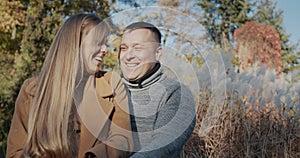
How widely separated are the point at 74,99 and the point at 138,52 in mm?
252

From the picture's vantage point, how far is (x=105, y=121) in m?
1.27

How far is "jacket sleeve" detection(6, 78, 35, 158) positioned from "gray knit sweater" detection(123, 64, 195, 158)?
0.33 m

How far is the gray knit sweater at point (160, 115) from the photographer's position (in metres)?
1.35

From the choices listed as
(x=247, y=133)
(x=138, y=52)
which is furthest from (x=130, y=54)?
(x=247, y=133)

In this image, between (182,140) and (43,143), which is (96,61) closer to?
(43,143)

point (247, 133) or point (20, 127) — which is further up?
point (20, 127)

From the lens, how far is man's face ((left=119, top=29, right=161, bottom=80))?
4.60 feet

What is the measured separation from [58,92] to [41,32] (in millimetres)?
6271

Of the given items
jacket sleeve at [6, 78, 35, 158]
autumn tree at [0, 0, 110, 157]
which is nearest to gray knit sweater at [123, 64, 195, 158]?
jacket sleeve at [6, 78, 35, 158]

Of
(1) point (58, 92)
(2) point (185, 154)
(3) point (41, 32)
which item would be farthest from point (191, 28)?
(3) point (41, 32)

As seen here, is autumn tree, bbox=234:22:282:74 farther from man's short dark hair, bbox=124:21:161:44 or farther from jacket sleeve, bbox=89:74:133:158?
jacket sleeve, bbox=89:74:133:158

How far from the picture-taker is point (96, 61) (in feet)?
4.39

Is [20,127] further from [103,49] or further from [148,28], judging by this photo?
[148,28]

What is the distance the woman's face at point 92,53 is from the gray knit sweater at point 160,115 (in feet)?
0.52
